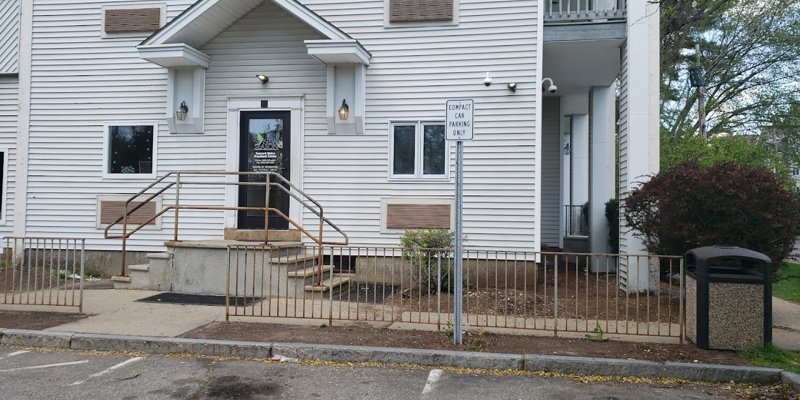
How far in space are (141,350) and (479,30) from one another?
25.3 feet

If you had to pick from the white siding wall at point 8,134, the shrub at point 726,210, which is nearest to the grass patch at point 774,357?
the shrub at point 726,210

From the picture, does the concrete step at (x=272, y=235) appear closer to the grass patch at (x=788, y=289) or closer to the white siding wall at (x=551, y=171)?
the white siding wall at (x=551, y=171)

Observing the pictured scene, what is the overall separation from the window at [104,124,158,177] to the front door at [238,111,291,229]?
73.8 inches

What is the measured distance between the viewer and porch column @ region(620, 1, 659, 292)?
9.66 m

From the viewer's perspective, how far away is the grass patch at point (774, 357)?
5520 millimetres

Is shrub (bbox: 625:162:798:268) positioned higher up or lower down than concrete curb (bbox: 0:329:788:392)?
higher up

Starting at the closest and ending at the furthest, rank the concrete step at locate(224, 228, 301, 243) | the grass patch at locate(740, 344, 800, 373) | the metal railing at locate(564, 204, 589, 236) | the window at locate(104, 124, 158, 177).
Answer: the grass patch at locate(740, 344, 800, 373) < the concrete step at locate(224, 228, 301, 243) < the window at locate(104, 124, 158, 177) < the metal railing at locate(564, 204, 589, 236)

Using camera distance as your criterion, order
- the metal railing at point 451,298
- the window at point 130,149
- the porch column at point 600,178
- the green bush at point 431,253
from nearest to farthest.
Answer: the metal railing at point 451,298 → the green bush at point 431,253 → the window at point 130,149 → the porch column at point 600,178

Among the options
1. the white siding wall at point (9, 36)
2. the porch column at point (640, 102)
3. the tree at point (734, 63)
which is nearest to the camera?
the porch column at point (640, 102)

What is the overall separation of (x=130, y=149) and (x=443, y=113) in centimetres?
632

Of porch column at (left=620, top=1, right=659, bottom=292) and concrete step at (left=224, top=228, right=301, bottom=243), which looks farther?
concrete step at (left=224, top=228, right=301, bottom=243)

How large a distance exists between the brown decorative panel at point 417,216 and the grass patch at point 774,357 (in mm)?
5446

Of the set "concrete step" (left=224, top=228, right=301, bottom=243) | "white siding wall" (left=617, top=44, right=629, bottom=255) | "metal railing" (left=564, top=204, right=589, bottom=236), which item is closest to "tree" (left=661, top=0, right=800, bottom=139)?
"metal railing" (left=564, top=204, right=589, bottom=236)

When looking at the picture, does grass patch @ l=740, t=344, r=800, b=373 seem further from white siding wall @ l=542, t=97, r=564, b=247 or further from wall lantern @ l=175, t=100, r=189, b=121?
wall lantern @ l=175, t=100, r=189, b=121
